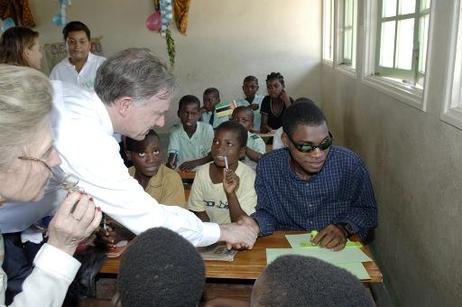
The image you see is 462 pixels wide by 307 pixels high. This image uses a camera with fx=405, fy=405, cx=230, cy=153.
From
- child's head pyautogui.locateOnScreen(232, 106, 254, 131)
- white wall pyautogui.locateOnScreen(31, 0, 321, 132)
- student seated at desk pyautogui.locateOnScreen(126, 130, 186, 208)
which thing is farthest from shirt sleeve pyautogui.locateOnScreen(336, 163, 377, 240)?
white wall pyautogui.locateOnScreen(31, 0, 321, 132)

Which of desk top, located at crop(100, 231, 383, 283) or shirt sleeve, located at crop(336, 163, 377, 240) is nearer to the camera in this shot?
desk top, located at crop(100, 231, 383, 283)

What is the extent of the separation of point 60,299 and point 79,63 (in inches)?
129

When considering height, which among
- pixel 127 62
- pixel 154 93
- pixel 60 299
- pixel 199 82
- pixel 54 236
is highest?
pixel 127 62

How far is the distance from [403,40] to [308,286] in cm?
284

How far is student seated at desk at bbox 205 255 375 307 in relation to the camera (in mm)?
672

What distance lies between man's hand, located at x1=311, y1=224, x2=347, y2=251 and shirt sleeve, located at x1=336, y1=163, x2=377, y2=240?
0.14 metres

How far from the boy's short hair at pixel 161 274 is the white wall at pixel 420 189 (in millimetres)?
1307

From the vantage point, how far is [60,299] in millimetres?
1122

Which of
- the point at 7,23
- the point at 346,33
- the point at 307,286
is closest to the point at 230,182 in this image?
the point at 307,286

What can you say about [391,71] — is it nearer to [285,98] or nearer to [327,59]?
[285,98]

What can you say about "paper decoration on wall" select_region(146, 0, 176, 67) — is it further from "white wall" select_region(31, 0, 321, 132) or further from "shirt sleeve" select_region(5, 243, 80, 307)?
"shirt sleeve" select_region(5, 243, 80, 307)

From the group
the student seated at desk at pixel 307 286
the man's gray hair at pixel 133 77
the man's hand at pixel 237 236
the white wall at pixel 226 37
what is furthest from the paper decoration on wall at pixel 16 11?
the student seated at desk at pixel 307 286

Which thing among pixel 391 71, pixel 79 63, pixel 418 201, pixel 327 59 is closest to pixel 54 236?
pixel 418 201

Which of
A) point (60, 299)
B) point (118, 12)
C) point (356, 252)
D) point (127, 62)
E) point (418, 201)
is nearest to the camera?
point (60, 299)
